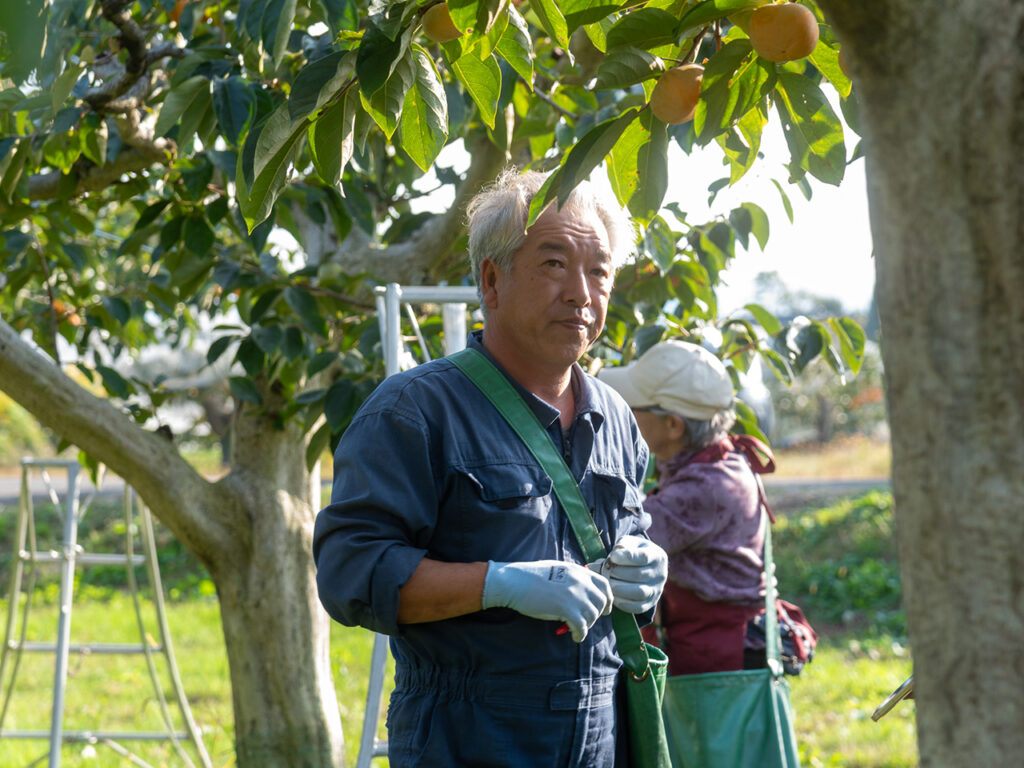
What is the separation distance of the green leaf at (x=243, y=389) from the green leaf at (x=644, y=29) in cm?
198

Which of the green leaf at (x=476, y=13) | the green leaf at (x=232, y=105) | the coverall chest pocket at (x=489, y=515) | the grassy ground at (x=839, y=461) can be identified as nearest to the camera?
the green leaf at (x=476, y=13)

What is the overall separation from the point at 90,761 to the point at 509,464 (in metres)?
3.69

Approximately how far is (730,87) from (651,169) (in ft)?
0.47

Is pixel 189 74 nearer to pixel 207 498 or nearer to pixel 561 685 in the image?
pixel 207 498

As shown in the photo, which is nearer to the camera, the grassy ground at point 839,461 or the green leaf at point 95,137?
the green leaf at point 95,137

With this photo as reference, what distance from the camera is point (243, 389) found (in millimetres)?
3109

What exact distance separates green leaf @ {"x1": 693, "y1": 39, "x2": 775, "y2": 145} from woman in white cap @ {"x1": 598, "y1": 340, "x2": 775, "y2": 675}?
46.4 inches

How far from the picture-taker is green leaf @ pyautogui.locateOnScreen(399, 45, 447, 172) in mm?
1387

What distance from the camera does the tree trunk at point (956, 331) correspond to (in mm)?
748

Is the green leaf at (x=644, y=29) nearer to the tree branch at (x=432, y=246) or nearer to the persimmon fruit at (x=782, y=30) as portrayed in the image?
the persimmon fruit at (x=782, y=30)

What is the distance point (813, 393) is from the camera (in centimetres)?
2161

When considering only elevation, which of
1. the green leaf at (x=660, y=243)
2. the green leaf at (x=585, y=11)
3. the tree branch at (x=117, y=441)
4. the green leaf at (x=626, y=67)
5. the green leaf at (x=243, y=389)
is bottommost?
the tree branch at (x=117, y=441)

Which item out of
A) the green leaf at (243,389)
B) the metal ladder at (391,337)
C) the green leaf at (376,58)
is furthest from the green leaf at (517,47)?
the green leaf at (243,389)

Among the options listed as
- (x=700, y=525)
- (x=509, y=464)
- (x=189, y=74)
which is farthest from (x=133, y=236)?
(x=509, y=464)
